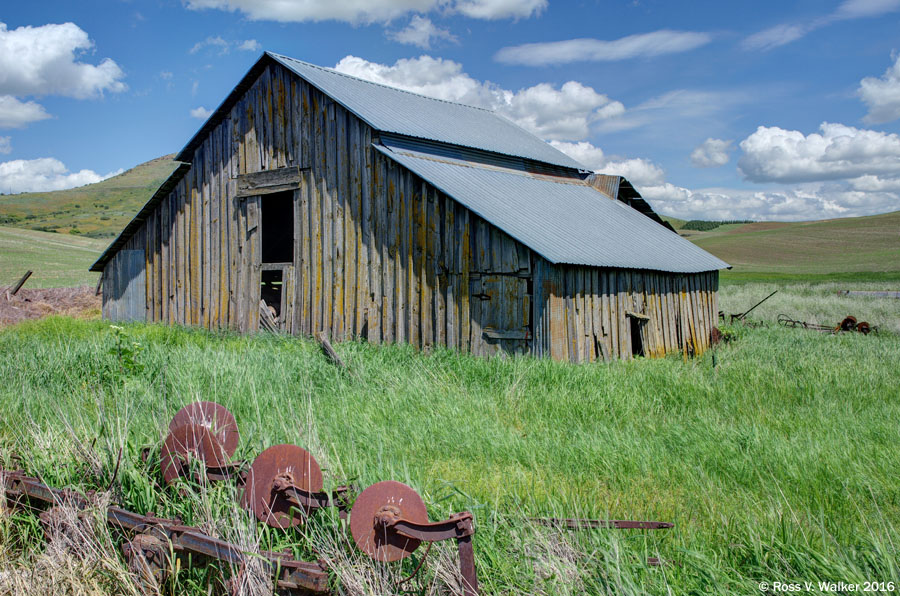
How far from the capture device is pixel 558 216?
576 inches

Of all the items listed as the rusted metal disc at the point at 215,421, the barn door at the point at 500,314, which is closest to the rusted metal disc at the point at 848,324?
the barn door at the point at 500,314

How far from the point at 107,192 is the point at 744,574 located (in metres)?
178

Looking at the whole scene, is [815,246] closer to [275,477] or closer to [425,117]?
[425,117]

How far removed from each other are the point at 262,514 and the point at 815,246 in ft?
286

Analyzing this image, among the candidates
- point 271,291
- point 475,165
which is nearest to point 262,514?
point 475,165

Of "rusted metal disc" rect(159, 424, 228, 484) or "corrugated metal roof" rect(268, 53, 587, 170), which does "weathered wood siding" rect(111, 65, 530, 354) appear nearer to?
"corrugated metal roof" rect(268, 53, 587, 170)

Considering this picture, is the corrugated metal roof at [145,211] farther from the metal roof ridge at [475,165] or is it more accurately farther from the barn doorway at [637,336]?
the barn doorway at [637,336]

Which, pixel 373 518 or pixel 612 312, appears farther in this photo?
pixel 612 312

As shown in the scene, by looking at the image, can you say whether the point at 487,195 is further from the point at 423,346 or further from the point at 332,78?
the point at 332,78

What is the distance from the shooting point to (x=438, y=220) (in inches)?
490

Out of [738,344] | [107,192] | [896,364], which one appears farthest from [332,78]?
[107,192]

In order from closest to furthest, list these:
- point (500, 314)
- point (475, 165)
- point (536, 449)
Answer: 1. point (536, 449)
2. point (500, 314)
3. point (475, 165)

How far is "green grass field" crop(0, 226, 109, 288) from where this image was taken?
35.4 meters

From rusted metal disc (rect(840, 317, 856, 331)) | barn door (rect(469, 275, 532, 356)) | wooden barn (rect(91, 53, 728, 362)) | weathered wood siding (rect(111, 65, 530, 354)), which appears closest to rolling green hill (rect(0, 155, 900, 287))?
wooden barn (rect(91, 53, 728, 362))
